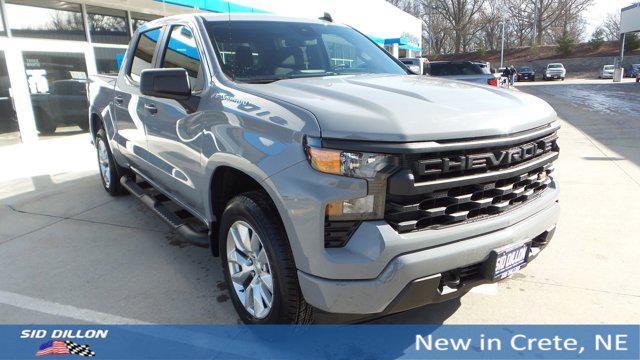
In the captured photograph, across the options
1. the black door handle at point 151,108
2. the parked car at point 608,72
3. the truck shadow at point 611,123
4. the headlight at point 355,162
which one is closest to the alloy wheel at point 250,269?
the headlight at point 355,162

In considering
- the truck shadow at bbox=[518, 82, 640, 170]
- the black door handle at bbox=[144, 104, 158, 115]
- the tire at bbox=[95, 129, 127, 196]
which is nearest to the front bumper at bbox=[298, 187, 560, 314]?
the black door handle at bbox=[144, 104, 158, 115]

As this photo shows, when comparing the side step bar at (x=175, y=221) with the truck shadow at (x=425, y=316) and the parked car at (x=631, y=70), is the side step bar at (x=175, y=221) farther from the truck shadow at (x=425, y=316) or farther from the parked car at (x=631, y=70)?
the parked car at (x=631, y=70)

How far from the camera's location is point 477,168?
2260 millimetres

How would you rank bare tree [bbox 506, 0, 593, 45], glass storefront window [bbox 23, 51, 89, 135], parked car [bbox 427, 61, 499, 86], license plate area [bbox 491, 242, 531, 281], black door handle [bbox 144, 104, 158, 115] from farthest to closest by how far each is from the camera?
bare tree [bbox 506, 0, 593, 45] → parked car [bbox 427, 61, 499, 86] → glass storefront window [bbox 23, 51, 89, 135] → black door handle [bbox 144, 104, 158, 115] → license plate area [bbox 491, 242, 531, 281]

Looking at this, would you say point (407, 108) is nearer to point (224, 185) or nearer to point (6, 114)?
point (224, 185)

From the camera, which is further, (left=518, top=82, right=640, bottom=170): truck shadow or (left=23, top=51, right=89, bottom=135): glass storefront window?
(left=23, top=51, right=89, bottom=135): glass storefront window

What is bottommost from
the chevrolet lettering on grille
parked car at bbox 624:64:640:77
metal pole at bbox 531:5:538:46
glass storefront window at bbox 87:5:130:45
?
parked car at bbox 624:64:640:77

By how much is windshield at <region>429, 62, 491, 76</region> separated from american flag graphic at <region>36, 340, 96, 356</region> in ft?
40.1

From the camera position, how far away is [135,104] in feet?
13.4

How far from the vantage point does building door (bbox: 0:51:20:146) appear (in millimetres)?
9367

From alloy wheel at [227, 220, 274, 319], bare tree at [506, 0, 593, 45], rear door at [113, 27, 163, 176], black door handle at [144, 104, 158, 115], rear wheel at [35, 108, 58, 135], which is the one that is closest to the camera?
alloy wheel at [227, 220, 274, 319]

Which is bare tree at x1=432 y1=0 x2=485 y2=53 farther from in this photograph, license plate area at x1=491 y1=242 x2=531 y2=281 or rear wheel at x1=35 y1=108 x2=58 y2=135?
license plate area at x1=491 y1=242 x2=531 y2=281

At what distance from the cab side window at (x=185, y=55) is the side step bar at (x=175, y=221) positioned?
39.3 inches

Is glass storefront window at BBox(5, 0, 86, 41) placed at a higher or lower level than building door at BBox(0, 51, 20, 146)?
higher
